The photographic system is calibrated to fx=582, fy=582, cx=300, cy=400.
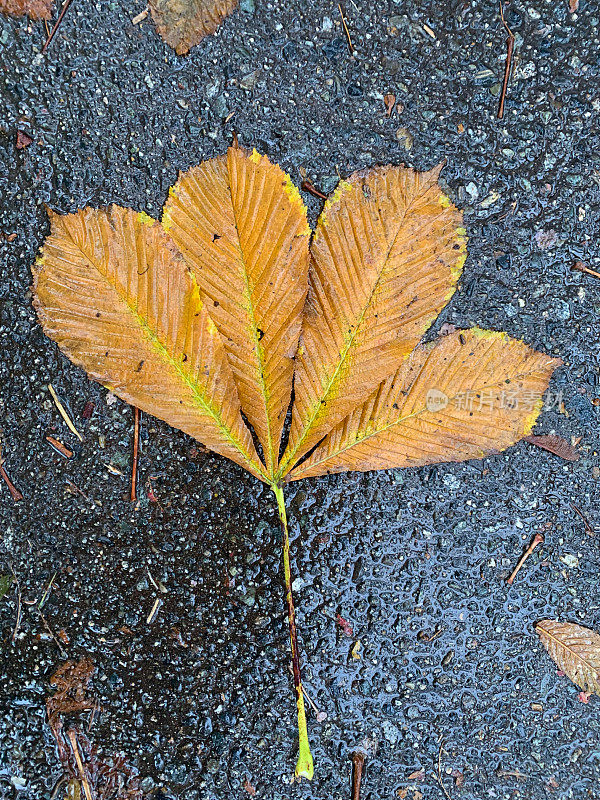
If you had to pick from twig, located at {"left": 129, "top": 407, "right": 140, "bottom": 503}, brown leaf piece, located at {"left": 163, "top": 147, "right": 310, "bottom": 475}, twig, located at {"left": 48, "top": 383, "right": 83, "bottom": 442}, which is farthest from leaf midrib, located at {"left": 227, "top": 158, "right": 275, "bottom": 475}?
twig, located at {"left": 48, "top": 383, "right": 83, "bottom": 442}

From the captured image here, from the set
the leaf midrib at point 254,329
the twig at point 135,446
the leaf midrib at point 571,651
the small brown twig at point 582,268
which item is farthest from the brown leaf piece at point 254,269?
the leaf midrib at point 571,651

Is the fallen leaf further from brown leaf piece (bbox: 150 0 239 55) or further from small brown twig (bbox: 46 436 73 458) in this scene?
small brown twig (bbox: 46 436 73 458)

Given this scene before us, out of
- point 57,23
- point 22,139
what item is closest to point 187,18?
point 57,23

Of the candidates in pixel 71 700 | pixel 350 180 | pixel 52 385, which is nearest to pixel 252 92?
pixel 350 180

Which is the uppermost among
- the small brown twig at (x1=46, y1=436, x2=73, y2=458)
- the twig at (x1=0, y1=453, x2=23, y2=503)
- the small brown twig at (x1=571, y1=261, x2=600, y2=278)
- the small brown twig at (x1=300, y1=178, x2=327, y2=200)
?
the small brown twig at (x1=300, y1=178, x2=327, y2=200)

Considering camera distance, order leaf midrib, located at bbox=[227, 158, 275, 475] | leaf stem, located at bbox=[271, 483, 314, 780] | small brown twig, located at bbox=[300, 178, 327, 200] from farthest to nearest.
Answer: small brown twig, located at bbox=[300, 178, 327, 200] < leaf stem, located at bbox=[271, 483, 314, 780] < leaf midrib, located at bbox=[227, 158, 275, 475]

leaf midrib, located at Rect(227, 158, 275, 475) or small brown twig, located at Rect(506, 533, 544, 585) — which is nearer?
leaf midrib, located at Rect(227, 158, 275, 475)
